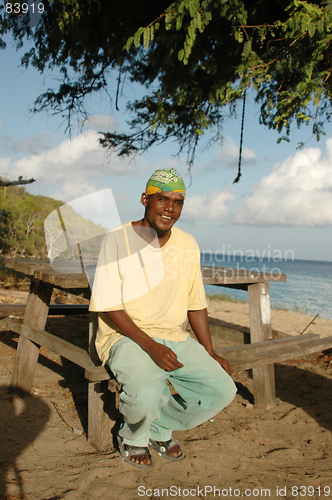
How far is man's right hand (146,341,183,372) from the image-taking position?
6.57ft

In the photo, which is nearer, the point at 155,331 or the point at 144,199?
the point at 155,331

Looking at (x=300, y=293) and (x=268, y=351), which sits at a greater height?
(x=268, y=351)

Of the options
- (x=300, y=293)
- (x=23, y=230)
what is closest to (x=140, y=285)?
(x=23, y=230)

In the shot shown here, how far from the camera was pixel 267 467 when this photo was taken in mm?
2227

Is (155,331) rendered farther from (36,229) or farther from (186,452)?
(36,229)

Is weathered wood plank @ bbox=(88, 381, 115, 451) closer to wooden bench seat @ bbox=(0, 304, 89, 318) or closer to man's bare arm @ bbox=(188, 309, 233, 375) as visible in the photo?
man's bare arm @ bbox=(188, 309, 233, 375)

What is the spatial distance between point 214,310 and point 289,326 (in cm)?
Result: 214

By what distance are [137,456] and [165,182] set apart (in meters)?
1.69

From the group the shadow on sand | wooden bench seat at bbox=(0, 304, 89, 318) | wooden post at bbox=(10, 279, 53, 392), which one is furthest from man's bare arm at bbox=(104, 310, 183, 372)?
wooden bench seat at bbox=(0, 304, 89, 318)

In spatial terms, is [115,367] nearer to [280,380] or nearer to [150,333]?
[150,333]

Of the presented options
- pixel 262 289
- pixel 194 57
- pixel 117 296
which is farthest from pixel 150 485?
pixel 194 57

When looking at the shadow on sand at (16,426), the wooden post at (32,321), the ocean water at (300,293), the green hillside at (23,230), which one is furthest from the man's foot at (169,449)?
the green hillside at (23,230)

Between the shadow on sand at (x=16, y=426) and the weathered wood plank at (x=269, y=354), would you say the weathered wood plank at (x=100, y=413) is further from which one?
the weathered wood plank at (x=269, y=354)

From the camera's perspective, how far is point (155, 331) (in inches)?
86.3
